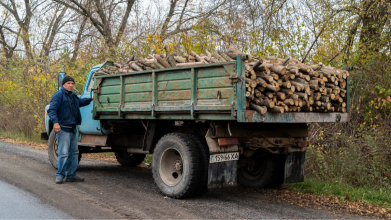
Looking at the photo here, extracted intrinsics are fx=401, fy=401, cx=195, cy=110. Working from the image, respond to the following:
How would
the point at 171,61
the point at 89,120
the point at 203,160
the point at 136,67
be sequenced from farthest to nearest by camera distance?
the point at 89,120, the point at 136,67, the point at 171,61, the point at 203,160

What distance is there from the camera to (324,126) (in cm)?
866

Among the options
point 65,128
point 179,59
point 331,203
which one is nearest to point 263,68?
point 179,59

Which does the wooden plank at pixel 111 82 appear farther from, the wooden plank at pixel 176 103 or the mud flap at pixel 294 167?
the mud flap at pixel 294 167

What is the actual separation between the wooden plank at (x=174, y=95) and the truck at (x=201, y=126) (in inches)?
0.6

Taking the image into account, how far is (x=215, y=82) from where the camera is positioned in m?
5.45

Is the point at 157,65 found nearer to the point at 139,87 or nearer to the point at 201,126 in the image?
the point at 139,87

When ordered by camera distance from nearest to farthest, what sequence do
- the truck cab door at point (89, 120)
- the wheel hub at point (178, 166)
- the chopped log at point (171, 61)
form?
the wheel hub at point (178, 166), the chopped log at point (171, 61), the truck cab door at point (89, 120)

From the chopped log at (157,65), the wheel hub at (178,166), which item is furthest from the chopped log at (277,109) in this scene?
the chopped log at (157,65)

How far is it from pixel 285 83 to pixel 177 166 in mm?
2062

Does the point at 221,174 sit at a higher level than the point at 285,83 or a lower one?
lower

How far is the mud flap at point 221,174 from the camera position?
558cm

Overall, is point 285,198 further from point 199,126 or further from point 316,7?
point 316,7

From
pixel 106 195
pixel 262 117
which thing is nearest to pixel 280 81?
pixel 262 117

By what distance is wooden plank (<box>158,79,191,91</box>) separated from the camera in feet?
19.2
